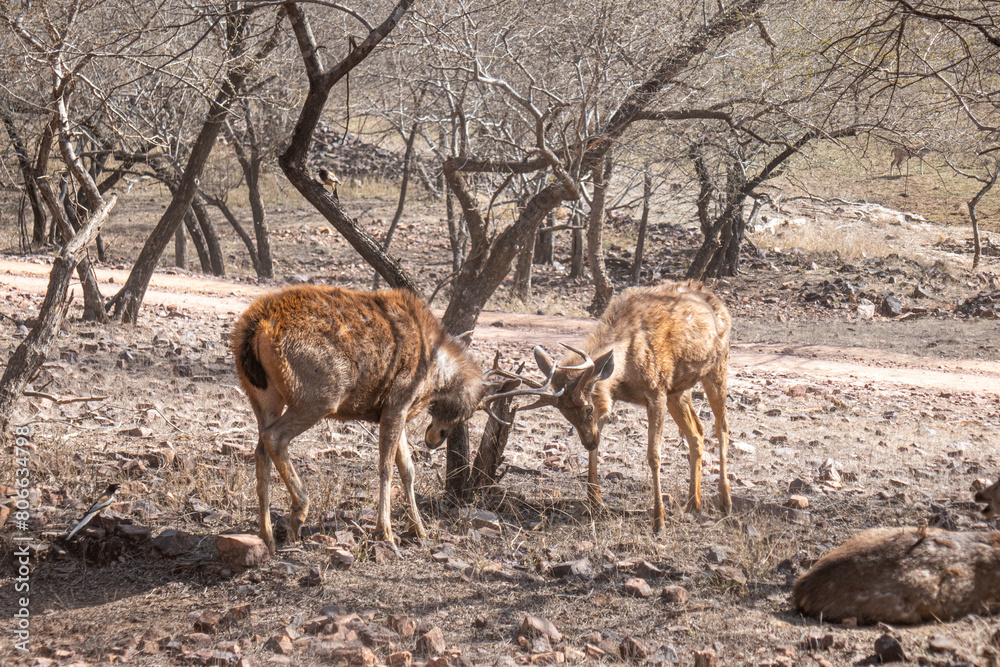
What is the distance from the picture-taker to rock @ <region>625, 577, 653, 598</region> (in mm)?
5512

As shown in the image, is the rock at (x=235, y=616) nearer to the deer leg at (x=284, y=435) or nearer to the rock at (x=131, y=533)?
the deer leg at (x=284, y=435)

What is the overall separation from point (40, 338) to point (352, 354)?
103 inches

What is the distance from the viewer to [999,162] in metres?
20.5

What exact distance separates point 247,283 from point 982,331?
596 inches

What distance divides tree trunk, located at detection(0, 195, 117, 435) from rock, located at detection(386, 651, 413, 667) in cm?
403

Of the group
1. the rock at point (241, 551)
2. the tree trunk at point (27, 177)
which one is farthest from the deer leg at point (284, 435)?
the tree trunk at point (27, 177)

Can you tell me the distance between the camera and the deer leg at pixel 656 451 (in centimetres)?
704

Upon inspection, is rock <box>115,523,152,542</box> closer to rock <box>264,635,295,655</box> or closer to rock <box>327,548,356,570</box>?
→ rock <box>327,548,356,570</box>

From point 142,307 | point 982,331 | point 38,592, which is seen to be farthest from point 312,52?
point 982,331

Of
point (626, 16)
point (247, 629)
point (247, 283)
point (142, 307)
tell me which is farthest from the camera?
point (247, 283)

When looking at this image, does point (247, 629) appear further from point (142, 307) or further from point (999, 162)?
point (999, 162)

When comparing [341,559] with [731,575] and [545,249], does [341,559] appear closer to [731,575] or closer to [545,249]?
[731,575]

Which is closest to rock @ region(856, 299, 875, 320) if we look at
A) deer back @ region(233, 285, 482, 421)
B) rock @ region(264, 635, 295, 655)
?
deer back @ region(233, 285, 482, 421)

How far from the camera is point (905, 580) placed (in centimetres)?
507
